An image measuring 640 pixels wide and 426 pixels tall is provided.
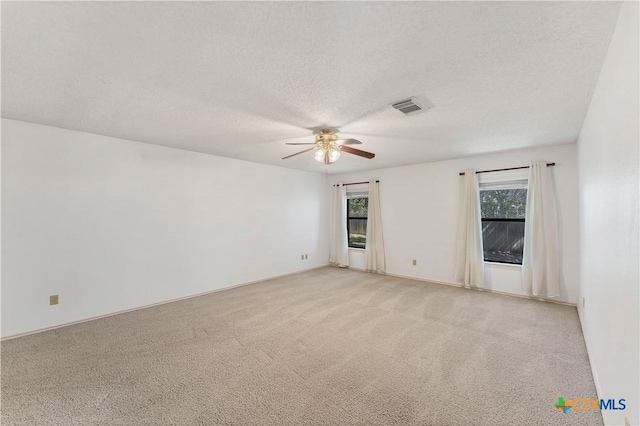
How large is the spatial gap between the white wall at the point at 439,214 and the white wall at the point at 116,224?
2.62 meters

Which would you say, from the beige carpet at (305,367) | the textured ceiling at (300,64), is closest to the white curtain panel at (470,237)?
the beige carpet at (305,367)

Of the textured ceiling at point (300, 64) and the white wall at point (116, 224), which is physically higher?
the textured ceiling at point (300, 64)

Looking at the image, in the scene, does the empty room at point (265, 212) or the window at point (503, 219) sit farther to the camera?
the window at point (503, 219)

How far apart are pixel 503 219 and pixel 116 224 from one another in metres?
6.02

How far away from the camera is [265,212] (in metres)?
5.21

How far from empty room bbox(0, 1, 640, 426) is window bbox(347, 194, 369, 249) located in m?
1.32

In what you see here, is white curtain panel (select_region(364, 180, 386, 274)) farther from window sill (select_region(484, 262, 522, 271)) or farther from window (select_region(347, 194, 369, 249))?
window sill (select_region(484, 262, 522, 271))

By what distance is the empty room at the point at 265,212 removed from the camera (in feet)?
4.57

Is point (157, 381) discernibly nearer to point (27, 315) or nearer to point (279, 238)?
point (27, 315)

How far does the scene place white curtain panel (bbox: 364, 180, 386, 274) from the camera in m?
5.59

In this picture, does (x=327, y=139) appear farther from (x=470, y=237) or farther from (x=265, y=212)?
(x=470, y=237)

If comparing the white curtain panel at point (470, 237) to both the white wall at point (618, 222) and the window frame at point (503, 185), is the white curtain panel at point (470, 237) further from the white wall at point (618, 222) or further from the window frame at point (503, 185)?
the white wall at point (618, 222)

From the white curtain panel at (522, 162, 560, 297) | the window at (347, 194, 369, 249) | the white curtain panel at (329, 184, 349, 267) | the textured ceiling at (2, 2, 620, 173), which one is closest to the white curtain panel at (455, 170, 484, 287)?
the white curtain panel at (522, 162, 560, 297)

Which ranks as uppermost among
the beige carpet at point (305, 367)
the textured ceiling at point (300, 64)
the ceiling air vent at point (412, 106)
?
the textured ceiling at point (300, 64)
